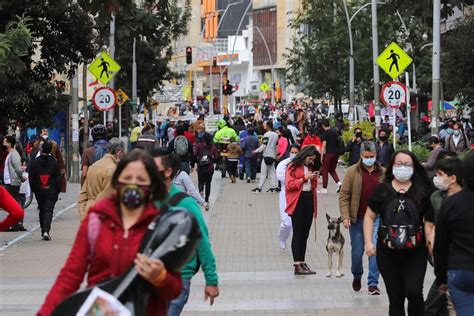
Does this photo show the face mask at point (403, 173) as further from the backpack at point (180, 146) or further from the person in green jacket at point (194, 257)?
the backpack at point (180, 146)

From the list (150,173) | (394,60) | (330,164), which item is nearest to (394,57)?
(394,60)

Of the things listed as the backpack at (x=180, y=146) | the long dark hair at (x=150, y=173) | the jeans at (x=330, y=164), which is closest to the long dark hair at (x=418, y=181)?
the long dark hair at (x=150, y=173)

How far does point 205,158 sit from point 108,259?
20.7 m

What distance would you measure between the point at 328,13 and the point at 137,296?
5484 centimetres

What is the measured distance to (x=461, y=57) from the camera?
32781 millimetres

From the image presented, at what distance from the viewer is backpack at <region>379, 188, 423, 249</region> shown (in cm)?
901

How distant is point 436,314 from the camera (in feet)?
29.6

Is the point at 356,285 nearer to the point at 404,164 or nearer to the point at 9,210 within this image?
the point at 404,164

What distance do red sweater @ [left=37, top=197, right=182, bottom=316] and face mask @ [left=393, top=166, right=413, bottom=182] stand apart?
3871 millimetres

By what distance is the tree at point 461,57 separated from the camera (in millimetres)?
32594

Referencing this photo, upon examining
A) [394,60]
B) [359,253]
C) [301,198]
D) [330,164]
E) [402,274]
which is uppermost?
[394,60]

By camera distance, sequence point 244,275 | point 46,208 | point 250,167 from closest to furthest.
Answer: point 244,275
point 46,208
point 250,167

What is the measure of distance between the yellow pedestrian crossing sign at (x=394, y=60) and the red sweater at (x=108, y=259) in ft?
67.7

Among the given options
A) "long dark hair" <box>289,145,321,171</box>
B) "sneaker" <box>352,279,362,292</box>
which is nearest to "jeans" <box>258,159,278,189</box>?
"long dark hair" <box>289,145,321,171</box>
